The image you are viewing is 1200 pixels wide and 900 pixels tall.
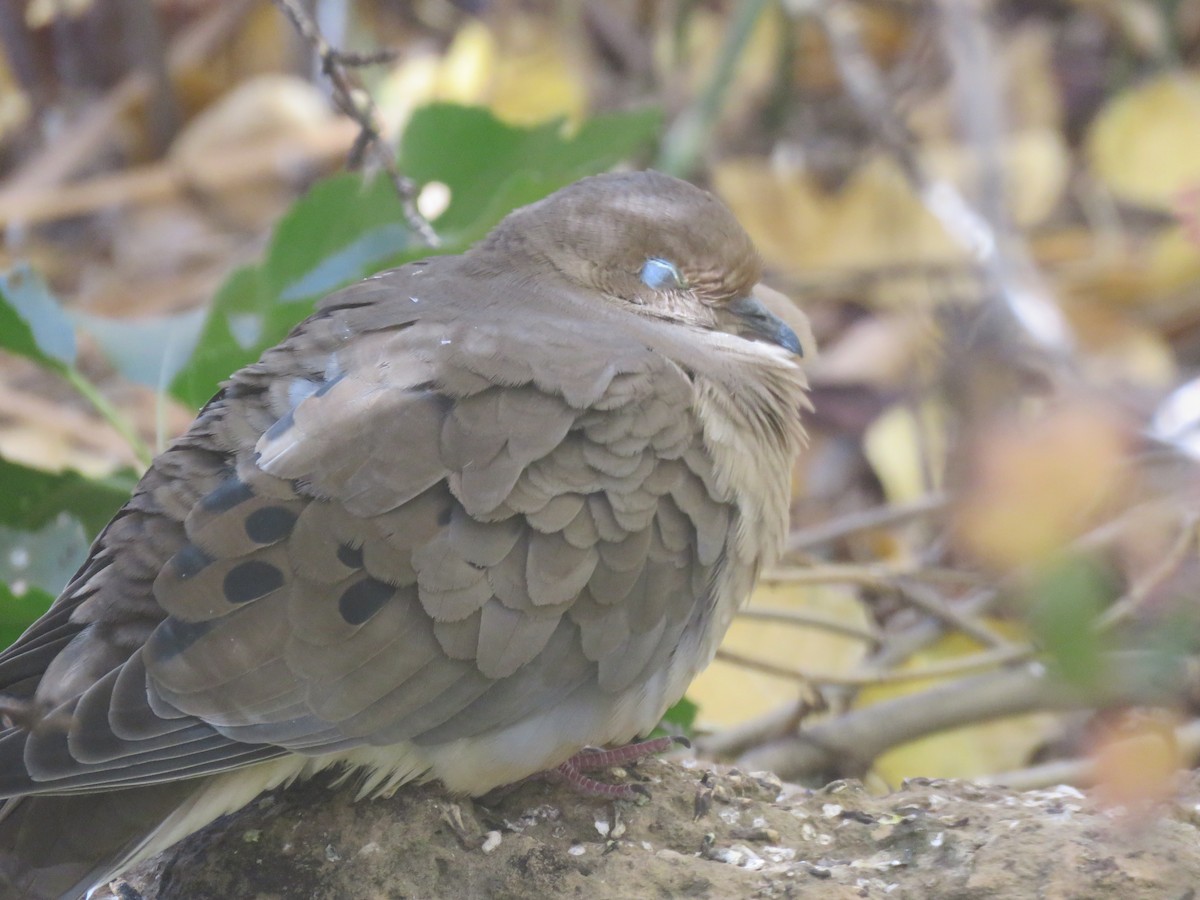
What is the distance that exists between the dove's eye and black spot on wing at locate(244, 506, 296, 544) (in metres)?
1.01

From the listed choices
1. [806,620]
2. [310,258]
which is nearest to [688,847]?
[806,620]

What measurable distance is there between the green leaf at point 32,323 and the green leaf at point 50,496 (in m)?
0.26

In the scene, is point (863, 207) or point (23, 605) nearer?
point (23, 605)

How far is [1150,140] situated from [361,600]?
5.16 meters

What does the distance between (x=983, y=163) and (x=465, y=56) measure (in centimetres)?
355

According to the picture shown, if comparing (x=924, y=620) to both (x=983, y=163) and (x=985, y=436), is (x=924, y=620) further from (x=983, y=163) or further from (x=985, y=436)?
(x=985, y=436)

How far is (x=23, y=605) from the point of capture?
308 centimetres

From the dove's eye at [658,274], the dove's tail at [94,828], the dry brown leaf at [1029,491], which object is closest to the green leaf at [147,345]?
the dove's eye at [658,274]

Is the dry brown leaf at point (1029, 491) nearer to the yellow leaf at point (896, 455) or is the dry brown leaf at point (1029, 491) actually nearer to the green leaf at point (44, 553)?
the green leaf at point (44, 553)

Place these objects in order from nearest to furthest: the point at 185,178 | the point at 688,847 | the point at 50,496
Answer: the point at 688,847, the point at 50,496, the point at 185,178

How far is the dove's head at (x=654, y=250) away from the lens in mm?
3035

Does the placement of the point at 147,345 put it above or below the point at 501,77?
below

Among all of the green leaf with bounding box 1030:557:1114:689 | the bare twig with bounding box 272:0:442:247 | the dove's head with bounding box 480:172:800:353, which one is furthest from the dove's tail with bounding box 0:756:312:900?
the green leaf with bounding box 1030:557:1114:689

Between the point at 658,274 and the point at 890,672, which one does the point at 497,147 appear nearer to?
the point at 658,274
